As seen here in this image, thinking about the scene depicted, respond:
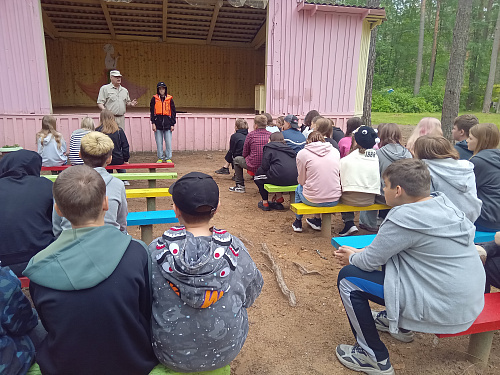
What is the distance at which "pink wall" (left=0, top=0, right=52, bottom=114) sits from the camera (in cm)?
795

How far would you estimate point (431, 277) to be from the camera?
1.89 m

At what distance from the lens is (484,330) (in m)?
2.07

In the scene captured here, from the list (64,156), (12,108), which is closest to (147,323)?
(64,156)

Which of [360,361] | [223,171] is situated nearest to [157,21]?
[223,171]

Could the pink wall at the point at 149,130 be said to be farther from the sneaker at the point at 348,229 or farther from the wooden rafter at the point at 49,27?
the sneaker at the point at 348,229

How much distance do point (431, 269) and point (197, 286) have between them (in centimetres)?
125

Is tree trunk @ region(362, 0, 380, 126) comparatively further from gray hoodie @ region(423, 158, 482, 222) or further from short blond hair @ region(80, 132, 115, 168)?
short blond hair @ region(80, 132, 115, 168)

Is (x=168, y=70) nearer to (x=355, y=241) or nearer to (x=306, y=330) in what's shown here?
(x=355, y=241)

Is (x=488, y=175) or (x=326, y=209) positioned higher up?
(x=488, y=175)

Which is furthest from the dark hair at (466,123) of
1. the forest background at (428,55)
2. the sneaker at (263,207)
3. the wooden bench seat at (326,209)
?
the forest background at (428,55)

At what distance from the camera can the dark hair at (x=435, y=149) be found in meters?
2.99

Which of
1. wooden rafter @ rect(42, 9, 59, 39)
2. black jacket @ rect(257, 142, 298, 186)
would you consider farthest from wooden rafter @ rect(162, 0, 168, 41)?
black jacket @ rect(257, 142, 298, 186)

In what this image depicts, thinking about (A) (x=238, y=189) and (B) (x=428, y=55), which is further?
(B) (x=428, y=55)

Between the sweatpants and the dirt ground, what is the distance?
0.81ft
